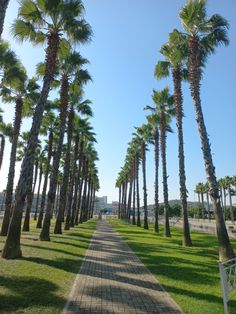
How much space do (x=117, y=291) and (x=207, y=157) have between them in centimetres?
950

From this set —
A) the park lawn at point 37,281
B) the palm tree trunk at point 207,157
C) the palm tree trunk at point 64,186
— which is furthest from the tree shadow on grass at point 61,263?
the palm tree trunk at point 64,186

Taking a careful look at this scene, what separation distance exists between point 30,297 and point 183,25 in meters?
17.3

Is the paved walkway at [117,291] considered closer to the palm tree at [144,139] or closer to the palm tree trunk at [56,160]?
the palm tree trunk at [56,160]

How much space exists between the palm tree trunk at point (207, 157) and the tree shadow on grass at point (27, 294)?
9288 millimetres

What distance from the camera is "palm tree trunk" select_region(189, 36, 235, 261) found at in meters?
16.2

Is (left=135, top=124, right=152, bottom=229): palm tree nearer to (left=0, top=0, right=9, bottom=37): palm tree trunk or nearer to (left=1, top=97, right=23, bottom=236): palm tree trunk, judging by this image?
(left=1, top=97, right=23, bottom=236): palm tree trunk

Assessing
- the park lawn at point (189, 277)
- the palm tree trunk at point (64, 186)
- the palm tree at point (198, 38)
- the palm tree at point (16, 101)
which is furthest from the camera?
the palm tree trunk at point (64, 186)

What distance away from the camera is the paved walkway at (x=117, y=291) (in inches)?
311

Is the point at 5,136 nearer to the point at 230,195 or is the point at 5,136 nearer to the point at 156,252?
the point at 156,252

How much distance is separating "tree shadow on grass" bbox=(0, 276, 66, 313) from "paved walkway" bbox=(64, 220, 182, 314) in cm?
49

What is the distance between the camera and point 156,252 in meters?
18.9

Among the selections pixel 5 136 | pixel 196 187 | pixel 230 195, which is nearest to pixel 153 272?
pixel 5 136

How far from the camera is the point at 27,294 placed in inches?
339

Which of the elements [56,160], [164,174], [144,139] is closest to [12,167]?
[56,160]
